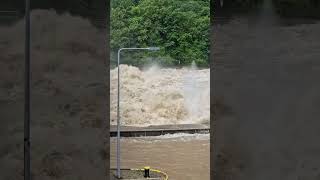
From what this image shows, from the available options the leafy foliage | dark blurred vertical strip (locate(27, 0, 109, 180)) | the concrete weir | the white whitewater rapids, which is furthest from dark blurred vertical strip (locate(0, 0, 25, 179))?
the leafy foliage

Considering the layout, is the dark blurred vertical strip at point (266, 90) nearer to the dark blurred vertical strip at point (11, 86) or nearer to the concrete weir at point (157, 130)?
the dark blurred vertical strip at point (11, 86)

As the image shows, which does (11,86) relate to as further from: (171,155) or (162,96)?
(162,96)

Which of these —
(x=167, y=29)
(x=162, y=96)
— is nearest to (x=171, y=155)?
(x=162, y=96)

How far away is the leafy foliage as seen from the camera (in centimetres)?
2850

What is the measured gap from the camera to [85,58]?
4.96 meters

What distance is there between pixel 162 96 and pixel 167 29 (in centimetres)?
426

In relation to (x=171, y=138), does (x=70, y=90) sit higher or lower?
higher

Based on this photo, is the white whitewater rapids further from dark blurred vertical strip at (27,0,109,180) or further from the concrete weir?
dark blurred vertical strip at (27,0,109,180)

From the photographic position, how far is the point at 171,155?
18.6 m

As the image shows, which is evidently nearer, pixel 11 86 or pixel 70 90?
pixel 11 86

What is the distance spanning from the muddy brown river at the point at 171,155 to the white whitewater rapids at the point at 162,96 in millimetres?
3312

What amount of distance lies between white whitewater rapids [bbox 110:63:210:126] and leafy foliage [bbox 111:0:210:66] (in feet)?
3.26

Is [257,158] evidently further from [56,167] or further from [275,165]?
[56,167]

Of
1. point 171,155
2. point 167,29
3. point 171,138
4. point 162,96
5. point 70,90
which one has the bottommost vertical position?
point 171,155
